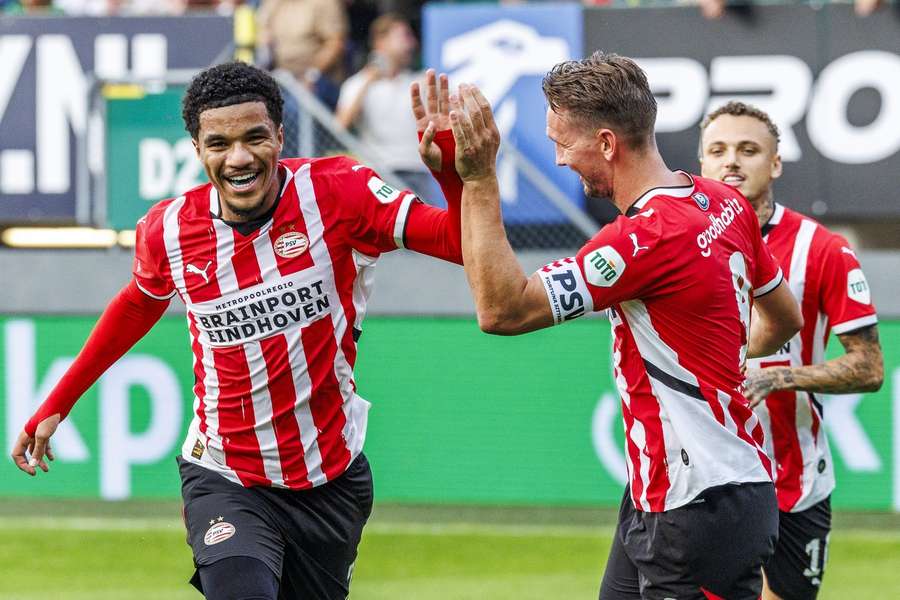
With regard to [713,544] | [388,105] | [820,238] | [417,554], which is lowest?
[417,554]

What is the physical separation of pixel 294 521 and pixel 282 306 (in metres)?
0.71

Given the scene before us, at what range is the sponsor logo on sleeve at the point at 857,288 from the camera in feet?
16.7

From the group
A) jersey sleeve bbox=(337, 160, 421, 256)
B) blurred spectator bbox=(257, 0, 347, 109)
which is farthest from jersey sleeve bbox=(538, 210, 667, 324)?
blurred spectator bbox=(257, 0, 347, 109)

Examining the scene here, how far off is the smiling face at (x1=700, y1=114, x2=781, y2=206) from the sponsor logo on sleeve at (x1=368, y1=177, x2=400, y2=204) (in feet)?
4.18

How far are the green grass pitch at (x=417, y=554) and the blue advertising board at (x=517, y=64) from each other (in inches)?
81.0

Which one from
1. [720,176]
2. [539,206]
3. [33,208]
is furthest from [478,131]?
[33,208]

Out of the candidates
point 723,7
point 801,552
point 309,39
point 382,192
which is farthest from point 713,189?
point 309,39

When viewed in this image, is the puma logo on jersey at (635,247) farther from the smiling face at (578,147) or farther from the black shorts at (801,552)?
the black shorts at (801,552)

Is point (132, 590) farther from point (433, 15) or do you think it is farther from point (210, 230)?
point (433, 15)

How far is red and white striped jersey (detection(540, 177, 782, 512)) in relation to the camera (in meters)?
3.72

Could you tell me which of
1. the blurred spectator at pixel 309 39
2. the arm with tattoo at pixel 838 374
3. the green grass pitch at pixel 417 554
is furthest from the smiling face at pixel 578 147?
the blurred spectator at pixel 309 39

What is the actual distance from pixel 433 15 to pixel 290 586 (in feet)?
19.1

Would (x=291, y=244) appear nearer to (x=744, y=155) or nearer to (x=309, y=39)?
(x=744, y=155)

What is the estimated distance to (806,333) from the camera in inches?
207
